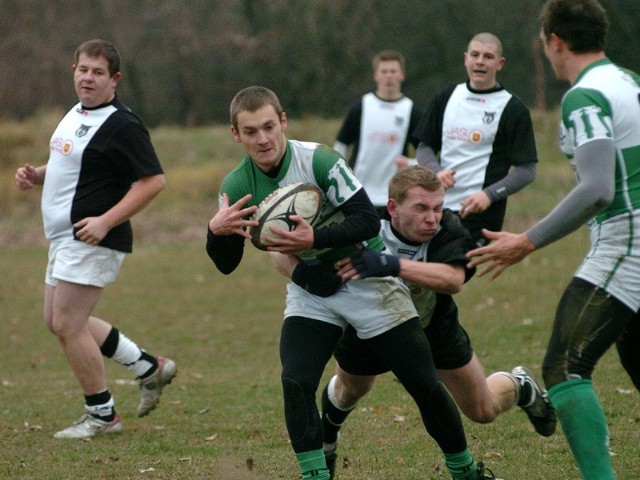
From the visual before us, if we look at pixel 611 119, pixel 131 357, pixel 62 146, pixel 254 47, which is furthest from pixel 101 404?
pixel 254 47

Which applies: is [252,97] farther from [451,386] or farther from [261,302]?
[261,302]

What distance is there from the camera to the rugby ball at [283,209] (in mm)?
4582

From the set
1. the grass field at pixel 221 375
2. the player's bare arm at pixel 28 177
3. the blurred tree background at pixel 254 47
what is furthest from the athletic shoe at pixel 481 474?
the blurred tree background at pixel 254 47

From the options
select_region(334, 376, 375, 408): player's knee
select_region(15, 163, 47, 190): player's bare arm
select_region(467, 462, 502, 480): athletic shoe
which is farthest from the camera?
select_region(15, 163, 47, 190): player's bare arm

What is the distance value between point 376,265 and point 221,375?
16.6ft

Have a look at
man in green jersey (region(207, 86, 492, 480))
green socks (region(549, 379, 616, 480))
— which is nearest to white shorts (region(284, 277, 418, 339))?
man in green jersey (region(207, 86, 492, 480))

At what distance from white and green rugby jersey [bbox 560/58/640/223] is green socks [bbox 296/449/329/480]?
63.9 inches

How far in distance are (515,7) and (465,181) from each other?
16.9 m

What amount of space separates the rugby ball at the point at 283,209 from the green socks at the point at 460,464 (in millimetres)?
1277

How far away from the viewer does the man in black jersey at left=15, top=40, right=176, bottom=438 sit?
21.5ft

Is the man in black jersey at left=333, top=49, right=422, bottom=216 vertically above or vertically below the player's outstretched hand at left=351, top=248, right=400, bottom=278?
below

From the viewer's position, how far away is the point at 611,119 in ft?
13.7

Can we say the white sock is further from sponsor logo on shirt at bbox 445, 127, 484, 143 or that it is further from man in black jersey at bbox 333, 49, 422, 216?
man in black jersey at bbox 333, 49, 422, 216

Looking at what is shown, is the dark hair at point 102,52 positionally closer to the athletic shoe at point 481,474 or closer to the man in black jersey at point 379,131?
the athletic shoe at point 481,474
